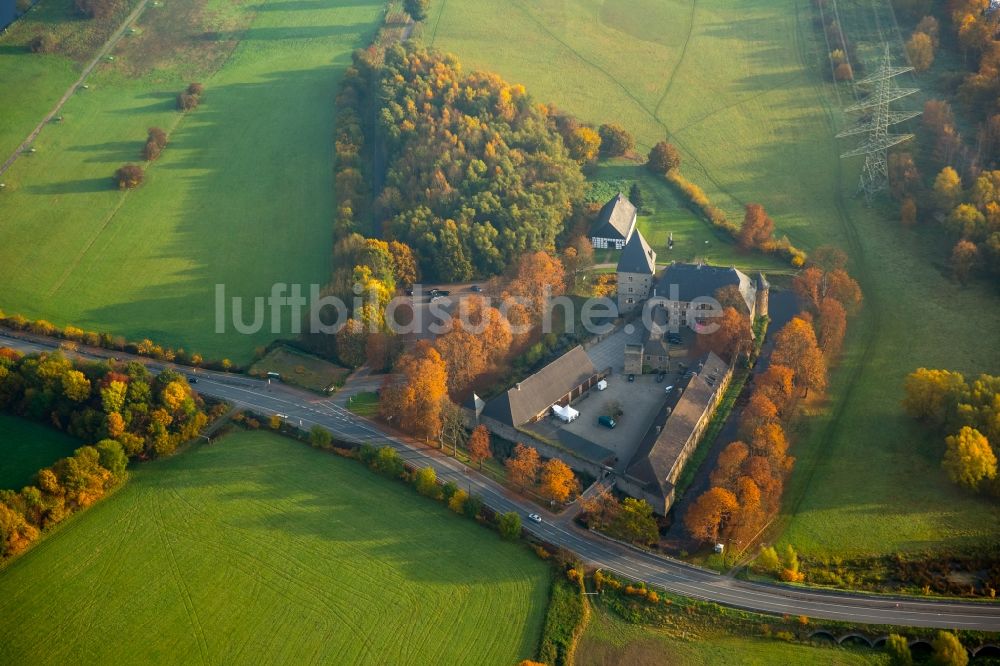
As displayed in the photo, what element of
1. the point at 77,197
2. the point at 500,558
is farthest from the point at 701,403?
the point at 77,197

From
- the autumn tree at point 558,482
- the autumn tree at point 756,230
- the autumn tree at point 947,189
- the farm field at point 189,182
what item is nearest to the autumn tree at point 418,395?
the autumn tree at point 558,482

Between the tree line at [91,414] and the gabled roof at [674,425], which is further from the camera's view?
the tree line at [91,414]

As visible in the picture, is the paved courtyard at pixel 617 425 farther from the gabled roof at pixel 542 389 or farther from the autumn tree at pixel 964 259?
the autumn tree at pixel 964 259

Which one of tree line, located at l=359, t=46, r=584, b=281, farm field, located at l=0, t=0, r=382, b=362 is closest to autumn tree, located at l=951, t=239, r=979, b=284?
tree line, located at l=359, t=46, r=584, b=281

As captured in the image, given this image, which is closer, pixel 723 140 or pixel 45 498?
pixel 45 498

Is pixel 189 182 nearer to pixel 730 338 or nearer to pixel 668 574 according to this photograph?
pixel 730 338

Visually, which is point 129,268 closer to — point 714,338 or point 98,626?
point 98,626

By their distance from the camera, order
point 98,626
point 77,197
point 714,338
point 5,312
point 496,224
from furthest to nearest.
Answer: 1. point 77,197
2. point 496,224
3. point 5,312
4. point 714,338
5. point 98,626
